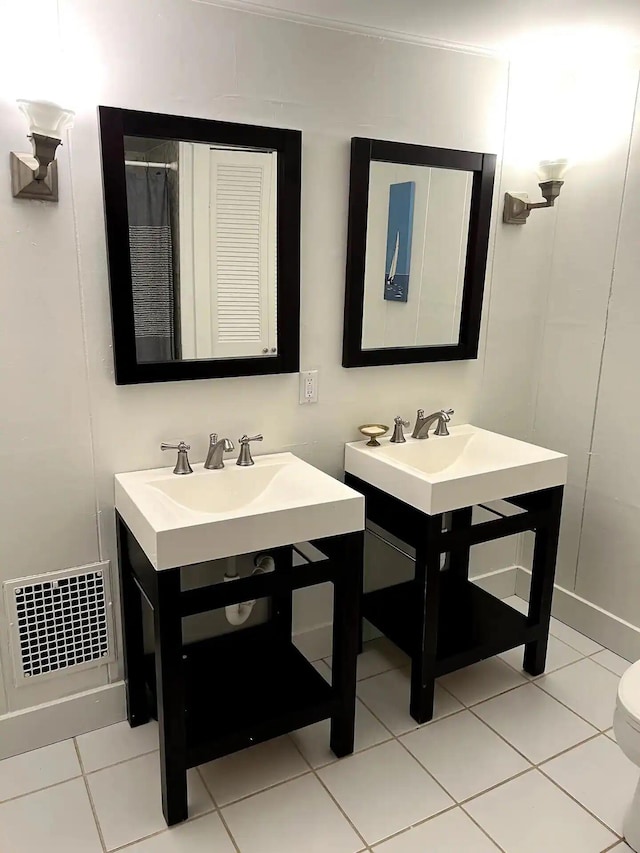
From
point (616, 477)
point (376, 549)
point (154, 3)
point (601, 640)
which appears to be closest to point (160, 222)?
point (154, 3)

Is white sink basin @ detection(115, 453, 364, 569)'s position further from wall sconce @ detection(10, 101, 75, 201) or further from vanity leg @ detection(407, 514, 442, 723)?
wall sconce @ detection(10, 101, 75, 201)

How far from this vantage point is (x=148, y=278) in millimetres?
1818

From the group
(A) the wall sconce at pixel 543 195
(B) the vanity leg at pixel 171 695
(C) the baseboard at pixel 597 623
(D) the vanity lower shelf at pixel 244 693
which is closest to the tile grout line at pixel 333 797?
(D) the vanity lower shelf at pixel 244 693

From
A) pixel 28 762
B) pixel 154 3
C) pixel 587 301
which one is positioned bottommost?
pixel 28 762

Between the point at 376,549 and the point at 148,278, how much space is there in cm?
132

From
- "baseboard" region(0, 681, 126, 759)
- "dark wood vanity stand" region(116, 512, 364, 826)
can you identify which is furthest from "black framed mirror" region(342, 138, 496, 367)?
"baseboard" region(0, 681, 126, 759)

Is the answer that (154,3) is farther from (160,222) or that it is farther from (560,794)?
(560,794)

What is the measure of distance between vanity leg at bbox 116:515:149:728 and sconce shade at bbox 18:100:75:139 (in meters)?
1.06

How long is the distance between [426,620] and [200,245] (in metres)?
1.34

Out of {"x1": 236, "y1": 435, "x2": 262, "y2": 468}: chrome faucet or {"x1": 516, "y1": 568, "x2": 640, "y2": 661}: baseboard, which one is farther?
{"x1": 516, "y1": 568, "x2": 640, "y2": 661}: baseboard

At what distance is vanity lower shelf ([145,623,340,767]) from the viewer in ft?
5.76

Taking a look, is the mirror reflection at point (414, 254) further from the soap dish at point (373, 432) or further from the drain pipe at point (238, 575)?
the drain pipe at point (238, 575)

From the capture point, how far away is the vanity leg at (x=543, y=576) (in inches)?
86.4

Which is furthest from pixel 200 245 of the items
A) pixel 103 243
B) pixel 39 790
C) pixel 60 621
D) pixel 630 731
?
pixel 630 731
